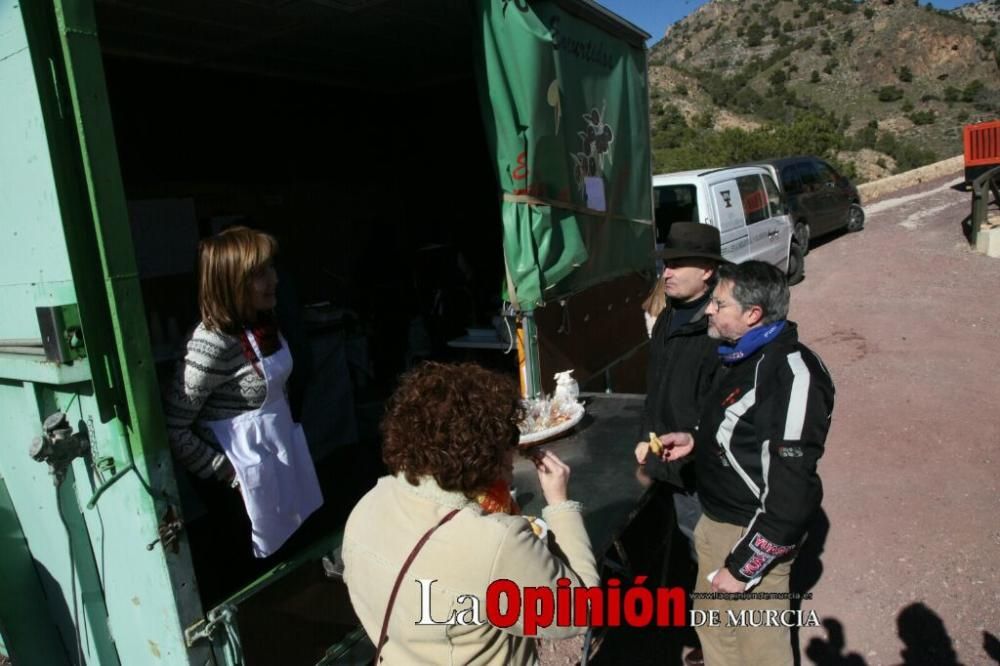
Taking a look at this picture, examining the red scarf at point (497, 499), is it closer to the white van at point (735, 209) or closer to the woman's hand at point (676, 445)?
the woman's hand at point (676, 445)

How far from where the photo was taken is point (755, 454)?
2090 mm

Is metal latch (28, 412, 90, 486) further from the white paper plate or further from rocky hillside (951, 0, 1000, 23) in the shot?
rocky hillside (951, 0, 1000, 23)

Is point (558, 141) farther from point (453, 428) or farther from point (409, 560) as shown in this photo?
point (409, 560)

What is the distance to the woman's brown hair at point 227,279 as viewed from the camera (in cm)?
208

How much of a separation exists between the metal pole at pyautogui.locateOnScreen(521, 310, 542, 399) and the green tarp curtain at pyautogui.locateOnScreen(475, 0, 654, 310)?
124 millimetres

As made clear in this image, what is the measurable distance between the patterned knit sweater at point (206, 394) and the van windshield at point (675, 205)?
6.20m

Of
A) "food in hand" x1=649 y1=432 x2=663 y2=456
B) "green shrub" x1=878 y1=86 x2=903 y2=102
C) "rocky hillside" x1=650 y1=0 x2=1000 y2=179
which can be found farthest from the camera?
"green shrub" x1=878 y1=86 x2=903 y2=102

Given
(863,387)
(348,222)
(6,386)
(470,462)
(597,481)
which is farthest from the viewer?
(863,387)

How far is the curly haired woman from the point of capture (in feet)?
4.48

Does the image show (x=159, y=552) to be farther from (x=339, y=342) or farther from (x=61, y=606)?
(x=339, y=342)

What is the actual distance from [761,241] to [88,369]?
8618 mm

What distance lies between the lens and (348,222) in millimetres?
5719

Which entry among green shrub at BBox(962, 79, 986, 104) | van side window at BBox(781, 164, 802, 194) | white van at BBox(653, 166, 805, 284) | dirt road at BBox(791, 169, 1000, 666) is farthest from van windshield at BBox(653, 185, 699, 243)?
green shrub at BBox(962, 79, 986, 104)

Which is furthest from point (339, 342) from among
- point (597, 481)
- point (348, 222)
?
point (597, 481)
